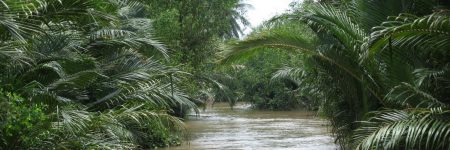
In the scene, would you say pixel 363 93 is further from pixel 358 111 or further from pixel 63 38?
pixel 63 38

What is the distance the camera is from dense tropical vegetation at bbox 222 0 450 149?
6.32 m

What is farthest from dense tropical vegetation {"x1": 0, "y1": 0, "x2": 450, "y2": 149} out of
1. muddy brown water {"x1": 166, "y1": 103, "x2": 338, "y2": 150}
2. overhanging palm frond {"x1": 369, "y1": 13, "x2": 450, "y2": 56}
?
muddy brown water {"x1": 166, "y1": 103, "x2": 338, "y2": 150}

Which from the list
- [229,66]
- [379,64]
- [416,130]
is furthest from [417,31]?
[229,66]

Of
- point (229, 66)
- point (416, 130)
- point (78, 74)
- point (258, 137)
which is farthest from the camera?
point (258, 137)

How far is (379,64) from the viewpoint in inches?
325

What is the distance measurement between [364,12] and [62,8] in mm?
3791

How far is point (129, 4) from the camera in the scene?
14.7 meters

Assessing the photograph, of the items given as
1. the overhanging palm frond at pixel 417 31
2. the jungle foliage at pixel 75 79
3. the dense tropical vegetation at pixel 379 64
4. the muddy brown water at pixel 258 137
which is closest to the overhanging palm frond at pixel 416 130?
the dense tropical vegetation at pixel 379 64

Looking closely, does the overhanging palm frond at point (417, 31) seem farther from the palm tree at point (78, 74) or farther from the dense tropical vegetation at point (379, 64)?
the palm tree at point (78, 74)

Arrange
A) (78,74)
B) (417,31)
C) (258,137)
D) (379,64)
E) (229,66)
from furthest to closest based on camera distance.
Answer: (258,137)
(229,66)
(379,64)
(78,74)
(417,31)

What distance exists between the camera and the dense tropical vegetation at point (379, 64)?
632 centimetres

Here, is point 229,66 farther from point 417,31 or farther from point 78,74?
point 417,31

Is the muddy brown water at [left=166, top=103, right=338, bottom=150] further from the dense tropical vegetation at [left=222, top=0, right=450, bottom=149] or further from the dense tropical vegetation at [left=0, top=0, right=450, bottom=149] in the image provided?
the dense tropical vegetation at [left=222, top=0, right=450, bottom=149]

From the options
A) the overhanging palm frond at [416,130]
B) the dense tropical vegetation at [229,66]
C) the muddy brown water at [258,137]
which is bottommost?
the muddy brown water at [258,137]
